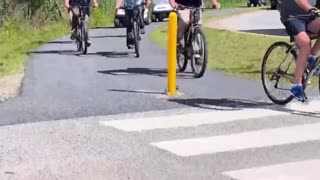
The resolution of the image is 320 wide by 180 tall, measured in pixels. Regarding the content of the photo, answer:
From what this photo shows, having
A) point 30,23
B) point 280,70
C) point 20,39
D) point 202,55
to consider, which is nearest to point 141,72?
point 202,55

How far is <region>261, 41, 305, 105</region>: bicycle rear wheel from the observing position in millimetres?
8727

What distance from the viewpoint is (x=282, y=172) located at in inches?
237

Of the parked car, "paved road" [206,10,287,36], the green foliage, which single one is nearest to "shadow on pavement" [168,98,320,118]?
the green foliage

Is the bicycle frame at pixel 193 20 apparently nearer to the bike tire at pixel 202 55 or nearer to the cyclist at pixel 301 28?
the bike tire at pixel 202 55

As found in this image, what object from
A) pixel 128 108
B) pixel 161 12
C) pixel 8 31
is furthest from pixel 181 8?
pixel 161 12

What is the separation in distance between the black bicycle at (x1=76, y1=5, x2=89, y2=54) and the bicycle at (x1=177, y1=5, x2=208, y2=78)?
4.26 metres

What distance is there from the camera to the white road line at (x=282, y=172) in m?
5.87

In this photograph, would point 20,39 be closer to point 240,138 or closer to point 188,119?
point 188,119

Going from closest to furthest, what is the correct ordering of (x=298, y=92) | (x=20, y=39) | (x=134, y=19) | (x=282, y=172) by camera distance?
(x=282, y=172) < (x=298, y=92) < (x=134, y=19) < (x=20, y=39)

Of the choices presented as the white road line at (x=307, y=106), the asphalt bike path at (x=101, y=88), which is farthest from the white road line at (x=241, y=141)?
the asphalt bike path at (x=101, y=88)

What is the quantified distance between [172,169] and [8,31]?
1876cm

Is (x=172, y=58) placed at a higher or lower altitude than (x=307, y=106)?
higher

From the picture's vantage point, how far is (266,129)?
7.60 meters

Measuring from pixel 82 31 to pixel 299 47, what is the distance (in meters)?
8.00
